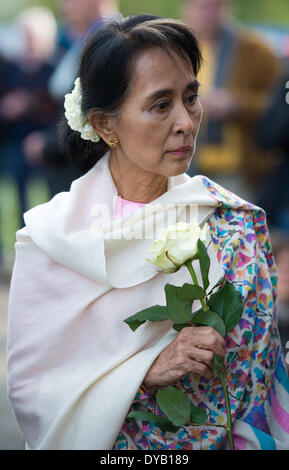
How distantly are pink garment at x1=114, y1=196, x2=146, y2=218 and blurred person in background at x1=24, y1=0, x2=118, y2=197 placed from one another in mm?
2154

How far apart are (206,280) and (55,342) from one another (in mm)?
646

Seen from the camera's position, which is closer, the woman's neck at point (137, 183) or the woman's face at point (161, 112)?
the woman's face at point (161, 112)

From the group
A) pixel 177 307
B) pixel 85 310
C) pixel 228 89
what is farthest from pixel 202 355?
pixel 228 89

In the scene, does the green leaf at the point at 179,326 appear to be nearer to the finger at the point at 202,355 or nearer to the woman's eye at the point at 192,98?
the finger at the point at 202,355

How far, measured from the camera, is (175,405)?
2.67 metres

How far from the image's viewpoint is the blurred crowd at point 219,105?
5.89 metres

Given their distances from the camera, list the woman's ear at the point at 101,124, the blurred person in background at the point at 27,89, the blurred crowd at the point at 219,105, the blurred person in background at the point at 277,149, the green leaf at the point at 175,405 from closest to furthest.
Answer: the green leaf at the point at 175,405, the woman's ear at the point at 101,124, the blurred person in background at the point at 277,149, the blurred crowd at the point at 219,105, the blurred person in background at the point at 27,89

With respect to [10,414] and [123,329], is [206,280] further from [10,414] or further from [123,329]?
[10,414]

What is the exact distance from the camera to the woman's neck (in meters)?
3.04

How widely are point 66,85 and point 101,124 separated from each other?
3022 mm

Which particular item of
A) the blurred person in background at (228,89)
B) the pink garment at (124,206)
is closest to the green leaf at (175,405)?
the pink garment at (124,206)

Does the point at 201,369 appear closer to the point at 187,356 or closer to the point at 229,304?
the point at 187,356
